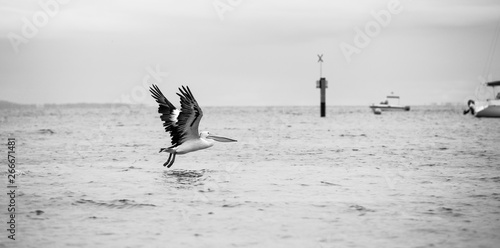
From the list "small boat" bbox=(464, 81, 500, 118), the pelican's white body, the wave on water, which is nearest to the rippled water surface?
the wave on water

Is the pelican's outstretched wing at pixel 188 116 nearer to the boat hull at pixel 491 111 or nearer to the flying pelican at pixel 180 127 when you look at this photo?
the flying pelican at pixel 180 127

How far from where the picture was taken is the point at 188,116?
13875 mm

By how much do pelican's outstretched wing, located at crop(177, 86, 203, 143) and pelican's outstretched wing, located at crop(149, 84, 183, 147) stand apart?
5.2 inches

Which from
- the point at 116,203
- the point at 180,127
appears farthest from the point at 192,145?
the point at 116,203

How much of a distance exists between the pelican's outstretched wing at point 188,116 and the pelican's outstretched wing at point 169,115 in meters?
0.13

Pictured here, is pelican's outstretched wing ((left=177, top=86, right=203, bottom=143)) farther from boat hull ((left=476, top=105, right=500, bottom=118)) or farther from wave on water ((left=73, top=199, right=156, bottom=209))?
boat hull ((left=476, top=105, right=500, bottom=118))

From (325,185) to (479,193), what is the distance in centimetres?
295

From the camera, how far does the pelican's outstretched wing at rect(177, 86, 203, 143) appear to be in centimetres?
1325

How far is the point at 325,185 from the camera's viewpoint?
1270cm

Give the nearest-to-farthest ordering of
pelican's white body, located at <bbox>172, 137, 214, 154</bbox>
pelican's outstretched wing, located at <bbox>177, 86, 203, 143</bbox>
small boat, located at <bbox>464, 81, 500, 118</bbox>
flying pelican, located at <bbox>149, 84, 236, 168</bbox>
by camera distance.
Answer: pelican's outstretched wing, located at <bbox>177, 86, 203, 143</bbox> → flying pelican, located at <bbox>149, 84, 236, 168</bbox> → pelican's white body, located at <bbox>172, 137, 214, 154</bbox> → small boat, located at <bbox>464, 81, 500, 118</bbox>

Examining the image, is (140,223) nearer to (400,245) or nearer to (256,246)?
(256,246)

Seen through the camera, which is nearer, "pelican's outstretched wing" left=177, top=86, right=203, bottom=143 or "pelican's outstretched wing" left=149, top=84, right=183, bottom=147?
"pelican's outstretched wing" left=177, top=86, right=203, bottom=143

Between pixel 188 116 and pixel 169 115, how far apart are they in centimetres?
103

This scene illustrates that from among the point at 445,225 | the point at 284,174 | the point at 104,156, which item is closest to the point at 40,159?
the point at 104,156
